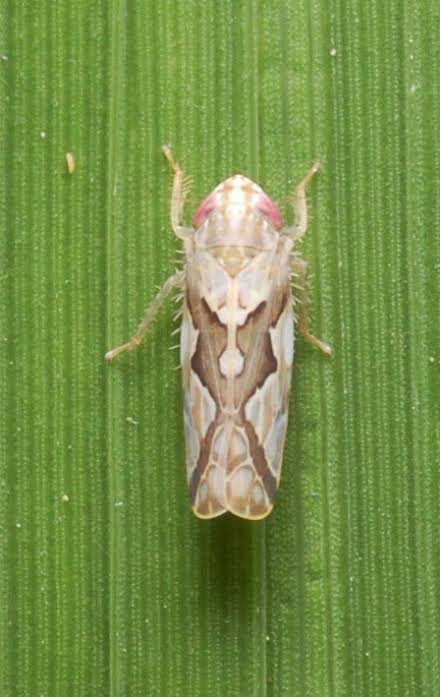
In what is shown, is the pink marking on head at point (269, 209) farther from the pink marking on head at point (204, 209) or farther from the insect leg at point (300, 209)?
the pink marking on head at point (204, 209)

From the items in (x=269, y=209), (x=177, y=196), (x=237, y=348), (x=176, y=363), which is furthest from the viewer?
(x=176, y=363)

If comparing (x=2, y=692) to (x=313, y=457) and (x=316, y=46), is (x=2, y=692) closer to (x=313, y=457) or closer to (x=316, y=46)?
(x=313, y=457)

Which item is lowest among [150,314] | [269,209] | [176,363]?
[176,363]

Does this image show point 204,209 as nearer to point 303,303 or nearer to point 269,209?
point 269,209

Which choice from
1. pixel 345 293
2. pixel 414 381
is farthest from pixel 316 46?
pixel 414 381

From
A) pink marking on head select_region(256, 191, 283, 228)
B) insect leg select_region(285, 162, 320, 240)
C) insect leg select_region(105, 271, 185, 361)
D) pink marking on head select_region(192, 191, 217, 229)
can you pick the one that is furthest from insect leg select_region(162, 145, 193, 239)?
insect leg select_region(285, 162, 320, 240)

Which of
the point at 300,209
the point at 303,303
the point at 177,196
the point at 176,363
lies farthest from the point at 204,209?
the point at 176,363
